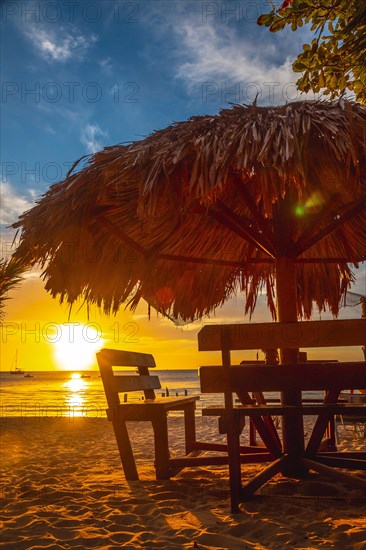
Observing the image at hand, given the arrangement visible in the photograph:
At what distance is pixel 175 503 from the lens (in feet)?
12.1

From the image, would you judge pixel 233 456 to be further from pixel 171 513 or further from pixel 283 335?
pixel 283 335

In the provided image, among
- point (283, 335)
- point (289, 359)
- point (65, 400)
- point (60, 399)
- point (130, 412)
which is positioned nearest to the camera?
point (283, 335)

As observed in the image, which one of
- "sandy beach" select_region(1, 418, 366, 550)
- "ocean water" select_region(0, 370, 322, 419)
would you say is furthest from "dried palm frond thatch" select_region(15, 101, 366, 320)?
"ocean water" select_region(0, 370, 322, 419)

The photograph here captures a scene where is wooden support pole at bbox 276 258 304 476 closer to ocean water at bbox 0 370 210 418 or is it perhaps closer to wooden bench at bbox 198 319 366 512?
wooden bench at bbox 198 319 366 512

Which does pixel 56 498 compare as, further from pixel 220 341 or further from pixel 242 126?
pixel 242 126

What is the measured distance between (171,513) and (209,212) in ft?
8.53

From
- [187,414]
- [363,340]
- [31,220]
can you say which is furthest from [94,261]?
[363,340]

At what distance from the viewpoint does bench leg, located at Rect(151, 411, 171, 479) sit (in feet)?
14.2

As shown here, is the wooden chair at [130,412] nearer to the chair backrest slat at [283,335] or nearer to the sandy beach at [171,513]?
the sandy beach at [171,513]

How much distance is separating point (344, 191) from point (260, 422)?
2.20 meters

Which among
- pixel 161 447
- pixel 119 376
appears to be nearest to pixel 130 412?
pixel 119 376

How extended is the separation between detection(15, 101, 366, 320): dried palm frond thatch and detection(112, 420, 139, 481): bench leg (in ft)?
6.00

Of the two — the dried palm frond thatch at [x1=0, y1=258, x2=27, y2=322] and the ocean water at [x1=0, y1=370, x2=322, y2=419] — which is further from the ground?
the dried palm frond thatch at [x1=0, y1=258, x2=27, y2=322]

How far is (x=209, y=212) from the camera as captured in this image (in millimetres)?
4699
